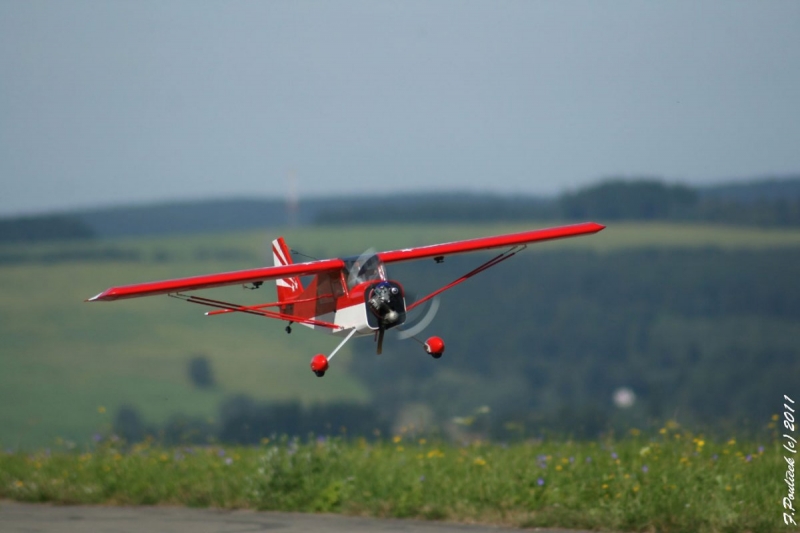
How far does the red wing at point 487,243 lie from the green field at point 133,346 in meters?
53.7

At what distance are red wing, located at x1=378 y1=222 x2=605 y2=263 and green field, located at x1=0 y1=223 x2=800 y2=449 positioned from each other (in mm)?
53685

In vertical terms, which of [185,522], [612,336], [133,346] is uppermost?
[185,522]

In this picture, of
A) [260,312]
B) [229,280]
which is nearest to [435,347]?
[260,312]

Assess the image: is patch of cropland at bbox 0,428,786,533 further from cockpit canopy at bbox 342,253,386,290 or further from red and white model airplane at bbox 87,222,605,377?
cockpit canopy at bbox 342,253,386,290

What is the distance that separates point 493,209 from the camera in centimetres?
8312

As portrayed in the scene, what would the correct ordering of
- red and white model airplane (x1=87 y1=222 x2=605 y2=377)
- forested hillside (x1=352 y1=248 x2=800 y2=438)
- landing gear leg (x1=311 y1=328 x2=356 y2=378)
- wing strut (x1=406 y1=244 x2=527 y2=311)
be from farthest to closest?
forested hillside (x1=352 y1=248 x2=800 y2=438) → wing strut (x1=406 y1=244 x2=527 y2=311) → red and white model airplane (x1=87 y1=222 x2=605 y2=377) → landing gear leg (x1=311 y1=328 x2=356 y2=378)

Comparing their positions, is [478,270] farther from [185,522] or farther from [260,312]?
[185,522]

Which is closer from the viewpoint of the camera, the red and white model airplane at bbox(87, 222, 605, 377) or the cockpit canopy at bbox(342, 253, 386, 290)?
the red and white model airplane at bbox(87, 222, 605, 377)

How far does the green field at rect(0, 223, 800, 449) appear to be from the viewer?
6662 cm

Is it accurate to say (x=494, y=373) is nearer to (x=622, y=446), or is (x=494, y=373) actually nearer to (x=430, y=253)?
(x=622, y=446)

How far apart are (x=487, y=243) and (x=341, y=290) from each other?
1184mm

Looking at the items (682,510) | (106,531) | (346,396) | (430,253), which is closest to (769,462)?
(682,510)

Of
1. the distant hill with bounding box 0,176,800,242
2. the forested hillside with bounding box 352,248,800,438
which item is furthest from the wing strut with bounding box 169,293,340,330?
the forested hillside with bounding box 352,248,800,438

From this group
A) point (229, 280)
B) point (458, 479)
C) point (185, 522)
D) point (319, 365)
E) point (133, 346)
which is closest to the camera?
point (319, 365)
